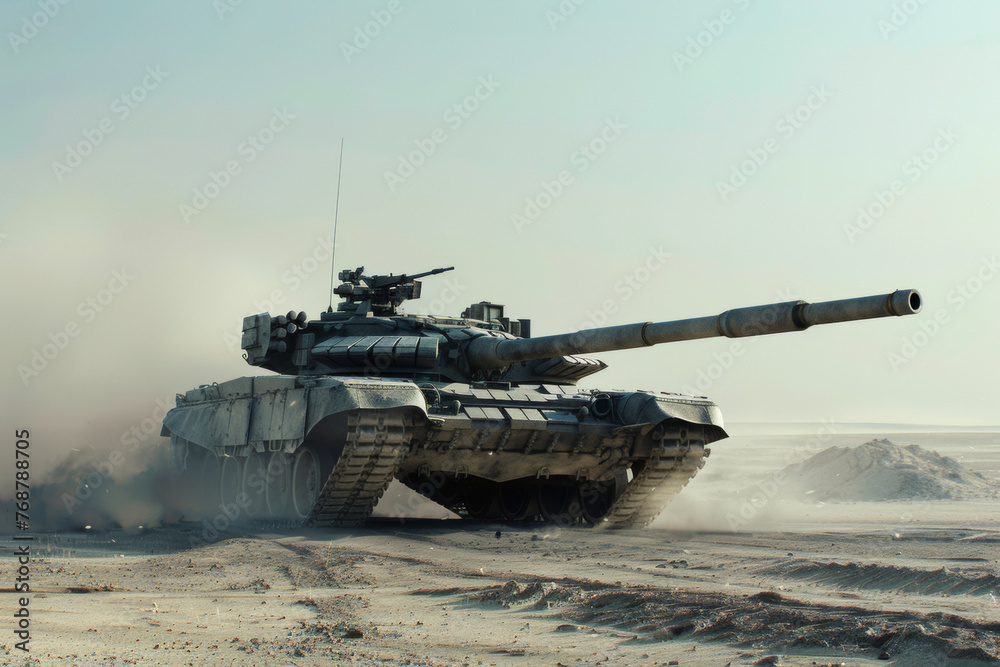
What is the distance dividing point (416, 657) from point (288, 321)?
10.2m

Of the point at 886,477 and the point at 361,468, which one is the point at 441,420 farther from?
the point at 886,477

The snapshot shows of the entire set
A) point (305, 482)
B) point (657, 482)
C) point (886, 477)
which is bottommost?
point (886, 477)

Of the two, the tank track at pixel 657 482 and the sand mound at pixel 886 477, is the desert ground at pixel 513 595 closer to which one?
the tank track at pixel 657 482

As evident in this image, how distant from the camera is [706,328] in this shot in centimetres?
1013

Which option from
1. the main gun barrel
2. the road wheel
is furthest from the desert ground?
the main gun barrel

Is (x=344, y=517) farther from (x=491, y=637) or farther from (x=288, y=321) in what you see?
(x=491, y=637)

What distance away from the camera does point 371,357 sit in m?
13.8

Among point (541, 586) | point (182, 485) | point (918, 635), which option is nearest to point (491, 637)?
point (541, 586)

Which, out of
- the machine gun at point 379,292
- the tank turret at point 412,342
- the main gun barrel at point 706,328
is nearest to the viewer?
the main gun barrel at point 706,328

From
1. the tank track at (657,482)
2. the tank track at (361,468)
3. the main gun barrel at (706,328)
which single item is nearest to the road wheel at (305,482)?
the tank track at (361,468)

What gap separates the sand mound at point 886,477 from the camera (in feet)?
67.9

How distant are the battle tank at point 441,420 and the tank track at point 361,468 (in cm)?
2

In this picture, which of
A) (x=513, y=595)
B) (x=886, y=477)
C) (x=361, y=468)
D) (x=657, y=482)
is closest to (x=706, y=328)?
(x=513, y=595)

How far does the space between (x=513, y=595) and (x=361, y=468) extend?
5.28 m
